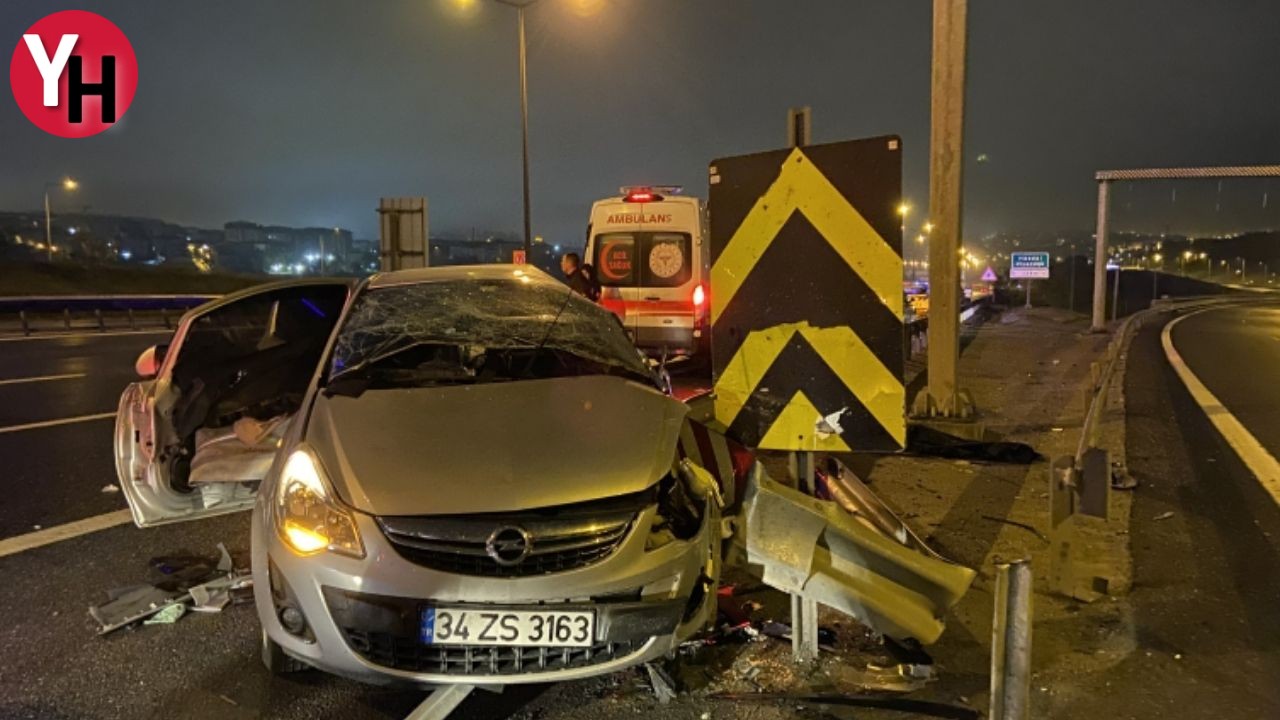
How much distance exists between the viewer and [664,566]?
3115 millimetres

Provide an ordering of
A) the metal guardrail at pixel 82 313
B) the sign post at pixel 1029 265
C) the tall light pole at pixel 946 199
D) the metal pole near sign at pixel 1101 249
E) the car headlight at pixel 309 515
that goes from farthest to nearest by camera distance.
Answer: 1. the sign post at pixel 1029 265
2. the metal pole near sign at pixel 1101 249
3. the metal guardrail at pixel 82 313
4. the tall light pole at pixel 946 199
5. the car headlight at pixel 309 515

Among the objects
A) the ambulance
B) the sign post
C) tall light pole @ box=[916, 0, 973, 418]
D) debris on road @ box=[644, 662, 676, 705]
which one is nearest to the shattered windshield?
debris on road @ box=[644, 662, 676, 705]

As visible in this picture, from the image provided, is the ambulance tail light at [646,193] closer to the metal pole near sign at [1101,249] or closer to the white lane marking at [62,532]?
the white lane marking at [62,532]

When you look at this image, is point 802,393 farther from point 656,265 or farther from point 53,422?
point 53,422

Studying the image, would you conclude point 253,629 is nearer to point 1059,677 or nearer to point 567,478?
point 567,478

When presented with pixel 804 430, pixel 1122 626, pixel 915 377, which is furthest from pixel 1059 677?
pixel 915 377

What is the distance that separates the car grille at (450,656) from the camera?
2.96 meters

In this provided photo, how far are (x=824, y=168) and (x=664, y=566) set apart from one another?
2.07 meters

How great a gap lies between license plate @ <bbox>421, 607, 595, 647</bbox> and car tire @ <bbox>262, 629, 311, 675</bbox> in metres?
0.92

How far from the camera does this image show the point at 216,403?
574 centimetres

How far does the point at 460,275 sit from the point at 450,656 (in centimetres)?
283

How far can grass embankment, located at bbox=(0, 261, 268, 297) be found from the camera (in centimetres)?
4394

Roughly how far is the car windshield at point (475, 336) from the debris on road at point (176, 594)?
1.32 meters

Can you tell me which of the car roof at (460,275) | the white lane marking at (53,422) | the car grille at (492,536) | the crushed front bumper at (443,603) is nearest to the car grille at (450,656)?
the crushed front bumper at (443,603)
